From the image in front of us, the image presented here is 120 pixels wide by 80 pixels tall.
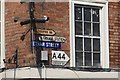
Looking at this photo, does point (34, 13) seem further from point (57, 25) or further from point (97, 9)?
point (97, 9)

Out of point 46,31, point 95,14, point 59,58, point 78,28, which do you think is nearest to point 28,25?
point 46,31

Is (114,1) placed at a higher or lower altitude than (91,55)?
higher

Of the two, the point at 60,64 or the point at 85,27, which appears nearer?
the point at 60,64

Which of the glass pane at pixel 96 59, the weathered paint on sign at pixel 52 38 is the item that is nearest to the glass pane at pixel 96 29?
the glass pane at pixel 96 59

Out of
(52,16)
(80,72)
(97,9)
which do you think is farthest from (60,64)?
(97,9)

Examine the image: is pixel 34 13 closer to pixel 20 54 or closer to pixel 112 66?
pixel 20 54

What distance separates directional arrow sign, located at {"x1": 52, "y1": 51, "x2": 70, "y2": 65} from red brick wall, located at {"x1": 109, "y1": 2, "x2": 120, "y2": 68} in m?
1.35

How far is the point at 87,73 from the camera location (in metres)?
10.4

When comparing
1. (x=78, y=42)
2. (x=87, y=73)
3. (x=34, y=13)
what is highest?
(x=34, y=13)

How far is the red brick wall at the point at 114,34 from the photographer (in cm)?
1098

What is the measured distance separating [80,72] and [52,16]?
1482 mm

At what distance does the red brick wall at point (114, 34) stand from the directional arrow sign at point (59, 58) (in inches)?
53.3

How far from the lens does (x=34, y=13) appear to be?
10.0 metres

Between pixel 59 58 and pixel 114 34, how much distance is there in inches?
68.9
